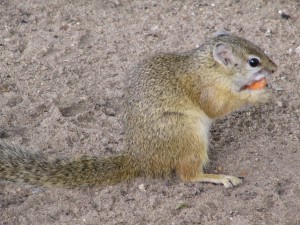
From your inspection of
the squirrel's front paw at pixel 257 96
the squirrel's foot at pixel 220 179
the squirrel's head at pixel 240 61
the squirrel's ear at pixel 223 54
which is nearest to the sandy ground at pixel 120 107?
the squirrel's foot at pixel 220 179

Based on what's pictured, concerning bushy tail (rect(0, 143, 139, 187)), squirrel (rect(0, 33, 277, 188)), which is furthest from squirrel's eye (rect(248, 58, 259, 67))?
bushy tail (rect(0, 143, 139, 187))

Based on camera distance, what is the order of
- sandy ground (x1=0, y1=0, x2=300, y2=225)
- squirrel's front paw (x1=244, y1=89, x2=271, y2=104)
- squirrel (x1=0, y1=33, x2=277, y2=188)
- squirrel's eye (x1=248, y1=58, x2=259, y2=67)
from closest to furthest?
sandy ground (x1=0, y1=0, x2=300, y2=225)
squirrel (x1=0, y1=33, x2=277, y2=188)
squirrel's eye (x1=248, y1=58, x2=259, y2=67)
squirrel's front paw (x1=244, y1=89, x2=271, y2=104)

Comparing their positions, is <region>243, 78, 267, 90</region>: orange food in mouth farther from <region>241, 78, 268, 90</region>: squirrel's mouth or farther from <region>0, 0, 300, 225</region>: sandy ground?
<region>0, 0, 300, 225</region>: sandy ground

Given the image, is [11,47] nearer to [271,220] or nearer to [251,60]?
[251,60]

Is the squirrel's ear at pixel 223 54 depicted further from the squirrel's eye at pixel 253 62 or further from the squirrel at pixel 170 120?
the squirrel's eye at pixel 253 62

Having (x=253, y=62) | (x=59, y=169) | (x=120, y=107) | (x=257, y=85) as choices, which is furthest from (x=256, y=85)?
(x=59, y=169)

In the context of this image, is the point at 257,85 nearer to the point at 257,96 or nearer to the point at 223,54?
the point at 257,96
